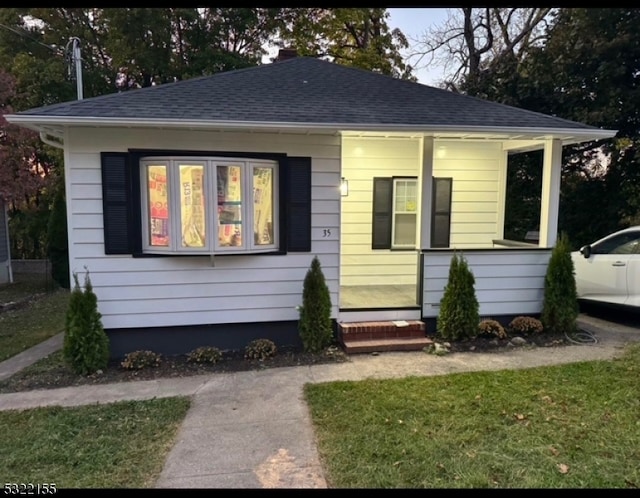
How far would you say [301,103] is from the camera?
5.43 meters

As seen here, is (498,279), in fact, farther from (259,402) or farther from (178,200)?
(178,200)

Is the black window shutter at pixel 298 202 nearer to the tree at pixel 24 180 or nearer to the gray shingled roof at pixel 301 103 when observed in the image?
the gray shingled roof at pixel 301 103

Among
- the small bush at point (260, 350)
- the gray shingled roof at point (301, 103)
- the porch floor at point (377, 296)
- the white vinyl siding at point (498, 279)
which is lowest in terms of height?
the small bush at point (260, 350)

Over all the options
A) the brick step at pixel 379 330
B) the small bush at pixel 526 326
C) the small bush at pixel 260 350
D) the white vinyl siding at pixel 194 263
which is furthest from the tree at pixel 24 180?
the small bush at pixel 526 326

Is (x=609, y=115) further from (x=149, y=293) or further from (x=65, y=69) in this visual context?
(x=65, y=69)

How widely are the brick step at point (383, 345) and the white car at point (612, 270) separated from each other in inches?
115

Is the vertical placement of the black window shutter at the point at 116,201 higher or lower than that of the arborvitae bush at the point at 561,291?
higher

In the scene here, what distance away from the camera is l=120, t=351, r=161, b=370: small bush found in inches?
189

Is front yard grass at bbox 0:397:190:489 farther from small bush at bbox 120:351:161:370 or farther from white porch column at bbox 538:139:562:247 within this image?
white porch column at bbox 538:139:562:247

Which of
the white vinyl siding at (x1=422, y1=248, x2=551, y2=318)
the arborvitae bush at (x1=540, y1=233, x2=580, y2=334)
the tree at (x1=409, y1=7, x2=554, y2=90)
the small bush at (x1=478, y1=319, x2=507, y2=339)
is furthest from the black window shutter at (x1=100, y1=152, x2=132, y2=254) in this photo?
the tree at (x1=409, y1=7, x2=554, y2=90)

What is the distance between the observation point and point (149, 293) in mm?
5086

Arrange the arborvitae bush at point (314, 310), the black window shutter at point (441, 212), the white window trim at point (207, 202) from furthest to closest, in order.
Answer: the black window shutter at point (441, 212), the arborvitae bush at point (314, 310), the white window trim at point (207, 202)

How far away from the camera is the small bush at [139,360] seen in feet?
15.8

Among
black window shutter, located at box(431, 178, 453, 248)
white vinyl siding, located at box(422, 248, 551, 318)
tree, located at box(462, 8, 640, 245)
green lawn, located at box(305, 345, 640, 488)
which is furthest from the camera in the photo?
tree, located at box(462, 8, 640, 245)
